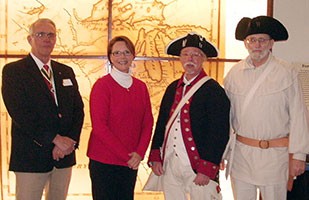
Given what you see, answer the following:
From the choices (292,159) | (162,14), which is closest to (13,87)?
(162,14)

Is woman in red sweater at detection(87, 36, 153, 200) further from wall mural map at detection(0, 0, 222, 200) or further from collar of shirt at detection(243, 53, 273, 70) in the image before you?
wall mural map at detection(0, 0, 222, 200)

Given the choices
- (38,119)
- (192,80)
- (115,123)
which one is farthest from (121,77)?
(38,119)

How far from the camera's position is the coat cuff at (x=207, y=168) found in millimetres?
2375

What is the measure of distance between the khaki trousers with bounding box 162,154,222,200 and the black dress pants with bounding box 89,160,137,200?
25 cm

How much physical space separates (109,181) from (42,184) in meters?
0.42

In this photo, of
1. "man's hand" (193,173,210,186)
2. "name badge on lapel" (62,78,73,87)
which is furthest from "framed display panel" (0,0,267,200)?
"man's hand" (193,173,210,186)

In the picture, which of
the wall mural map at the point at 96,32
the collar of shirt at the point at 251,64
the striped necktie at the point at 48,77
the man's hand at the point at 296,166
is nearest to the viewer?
the man's hand at the point at 296,166

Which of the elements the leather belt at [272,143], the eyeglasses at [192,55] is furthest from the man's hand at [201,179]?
the eyeglasses at [192,55]

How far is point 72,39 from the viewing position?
3389 millimetres

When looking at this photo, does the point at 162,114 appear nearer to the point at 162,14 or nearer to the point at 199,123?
the point at 199,123

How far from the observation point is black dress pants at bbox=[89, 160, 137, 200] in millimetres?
2512

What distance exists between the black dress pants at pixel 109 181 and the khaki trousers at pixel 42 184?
0.79 feet

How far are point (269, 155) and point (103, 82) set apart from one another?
1.09 metres

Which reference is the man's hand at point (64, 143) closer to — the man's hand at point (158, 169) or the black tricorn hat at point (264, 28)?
the man's hand at point (158, 169)
